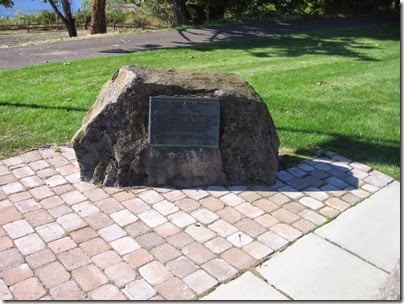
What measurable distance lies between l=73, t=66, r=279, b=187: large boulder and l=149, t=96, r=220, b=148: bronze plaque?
6cm

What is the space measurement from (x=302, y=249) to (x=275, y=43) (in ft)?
35.8

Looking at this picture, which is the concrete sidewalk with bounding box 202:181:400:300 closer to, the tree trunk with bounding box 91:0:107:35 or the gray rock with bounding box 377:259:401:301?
the gray rock with bounding box 377:259:401:301

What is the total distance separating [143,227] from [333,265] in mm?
1731

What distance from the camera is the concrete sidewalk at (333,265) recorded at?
3.38m

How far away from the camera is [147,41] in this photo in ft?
47.2

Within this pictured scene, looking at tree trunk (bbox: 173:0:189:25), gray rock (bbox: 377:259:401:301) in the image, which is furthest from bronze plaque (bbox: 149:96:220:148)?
tree trunk (bbox: 173:0:189:25)

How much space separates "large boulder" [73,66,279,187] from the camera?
15.5 ft

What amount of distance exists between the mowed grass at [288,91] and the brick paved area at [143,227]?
76 centimetres

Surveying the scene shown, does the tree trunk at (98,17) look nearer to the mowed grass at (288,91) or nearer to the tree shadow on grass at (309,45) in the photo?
the tree shadow on grass at (309,45)

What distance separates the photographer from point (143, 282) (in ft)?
11.3

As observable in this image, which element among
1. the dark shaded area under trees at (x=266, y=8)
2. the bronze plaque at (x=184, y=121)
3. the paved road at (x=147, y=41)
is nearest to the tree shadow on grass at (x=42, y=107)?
the bronze plaque at (x=184, y=121)

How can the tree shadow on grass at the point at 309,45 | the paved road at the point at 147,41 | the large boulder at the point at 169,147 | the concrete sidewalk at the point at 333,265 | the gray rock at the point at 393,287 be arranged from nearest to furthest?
the gray rock at the point at 393,287
the concrete sidewalk at the point at 333,265
the large boulder at the point at 169,147
the paved road at the point at 147,41
the tree shadow on grass at the point at 309,45

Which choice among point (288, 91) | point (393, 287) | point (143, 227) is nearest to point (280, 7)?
point (288, 91)

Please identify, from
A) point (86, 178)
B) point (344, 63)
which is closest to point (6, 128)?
point (86, 178)
